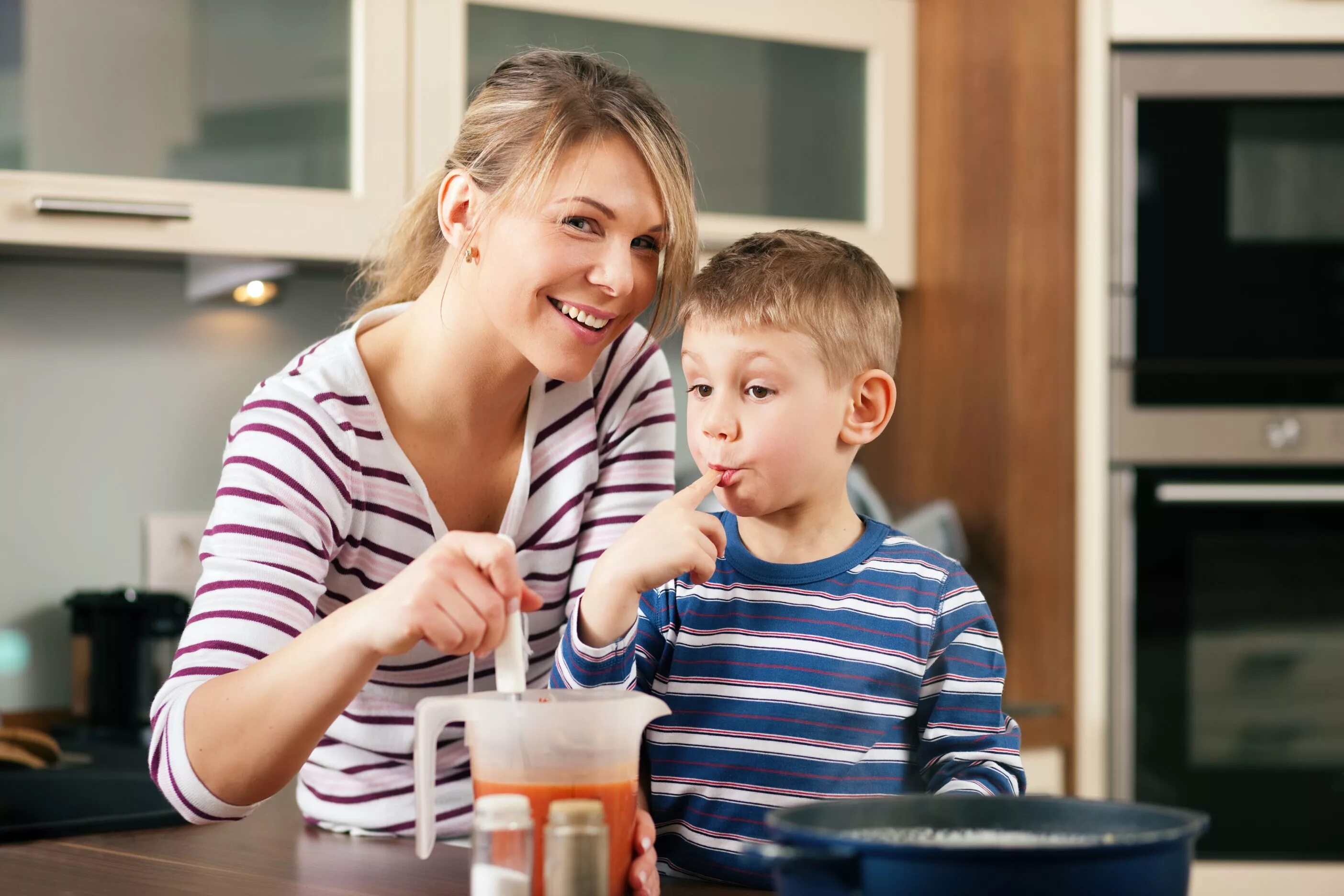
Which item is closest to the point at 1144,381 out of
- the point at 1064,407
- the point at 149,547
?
the point at 1064,407

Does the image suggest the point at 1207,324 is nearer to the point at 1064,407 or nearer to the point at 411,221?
the point at 1064,407

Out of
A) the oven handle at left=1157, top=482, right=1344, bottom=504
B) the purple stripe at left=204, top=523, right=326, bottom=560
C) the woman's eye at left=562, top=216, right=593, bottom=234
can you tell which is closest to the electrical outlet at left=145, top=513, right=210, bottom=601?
the purple stripe at left=204, top=523, right=326, bottom=560

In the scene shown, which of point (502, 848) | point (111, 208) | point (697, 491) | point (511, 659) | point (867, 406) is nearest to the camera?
point (502, 848)

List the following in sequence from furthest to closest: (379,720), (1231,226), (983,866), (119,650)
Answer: (1231,226), (119,650), (379,720), (983,866)

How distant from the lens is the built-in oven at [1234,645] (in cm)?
207

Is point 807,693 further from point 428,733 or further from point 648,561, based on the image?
point 428,733

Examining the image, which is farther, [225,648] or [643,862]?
[225,648]

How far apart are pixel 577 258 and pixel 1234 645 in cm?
149

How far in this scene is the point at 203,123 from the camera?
74.9 inches

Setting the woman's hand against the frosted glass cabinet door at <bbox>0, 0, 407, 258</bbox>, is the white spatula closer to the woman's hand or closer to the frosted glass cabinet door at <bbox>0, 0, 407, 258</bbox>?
the woman's hand

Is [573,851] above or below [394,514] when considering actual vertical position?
below

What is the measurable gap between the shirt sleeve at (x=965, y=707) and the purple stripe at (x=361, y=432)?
483 millimetres

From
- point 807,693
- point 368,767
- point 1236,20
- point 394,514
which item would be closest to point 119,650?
point 368,767

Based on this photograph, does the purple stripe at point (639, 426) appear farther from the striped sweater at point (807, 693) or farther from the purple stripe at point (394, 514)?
the striped sweater at point (807, 693)
